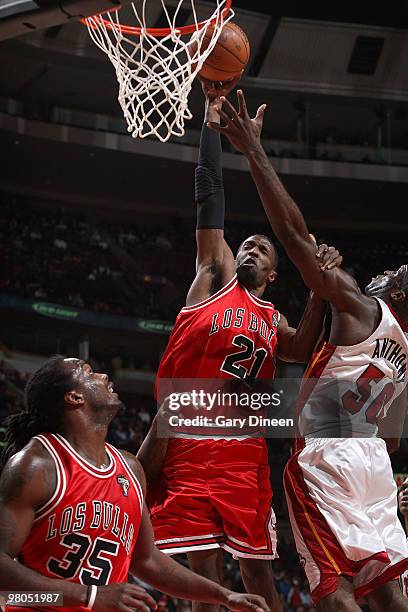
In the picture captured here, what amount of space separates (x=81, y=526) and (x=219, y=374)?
51.2 inches

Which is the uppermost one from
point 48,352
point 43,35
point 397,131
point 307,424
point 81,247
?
point 307,424

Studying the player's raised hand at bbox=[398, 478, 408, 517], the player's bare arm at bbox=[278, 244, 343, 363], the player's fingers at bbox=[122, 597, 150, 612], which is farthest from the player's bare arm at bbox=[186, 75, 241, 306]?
the player's fingers at bbox=[122, 597, 150, 612]

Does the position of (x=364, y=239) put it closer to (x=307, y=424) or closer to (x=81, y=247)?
(x=81, y=247)

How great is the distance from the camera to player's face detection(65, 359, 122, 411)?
3193 mm

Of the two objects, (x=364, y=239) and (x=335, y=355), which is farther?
(x=364, y=239)

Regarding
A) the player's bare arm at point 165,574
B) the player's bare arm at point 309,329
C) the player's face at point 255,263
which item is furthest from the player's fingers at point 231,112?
the player's bare arm at point 165,574

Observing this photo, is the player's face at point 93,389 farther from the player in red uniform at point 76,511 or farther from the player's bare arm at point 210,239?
the player's bare arm at point 210,239

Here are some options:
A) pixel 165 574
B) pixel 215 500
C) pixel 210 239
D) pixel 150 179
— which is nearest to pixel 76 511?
pixel 165 574

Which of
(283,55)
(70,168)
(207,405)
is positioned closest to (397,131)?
(283,55)

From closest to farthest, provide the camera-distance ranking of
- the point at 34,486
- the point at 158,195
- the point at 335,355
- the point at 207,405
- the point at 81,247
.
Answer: the point at 34,486, the point at 335,355, the point at 207,405, the point at 81,247, the point at 158,195

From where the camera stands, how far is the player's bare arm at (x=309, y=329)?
11.7ft

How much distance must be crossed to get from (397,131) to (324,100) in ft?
6.68

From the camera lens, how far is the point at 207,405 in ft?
13.3

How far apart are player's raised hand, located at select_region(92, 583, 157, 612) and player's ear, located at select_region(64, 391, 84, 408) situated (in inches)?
28.5
